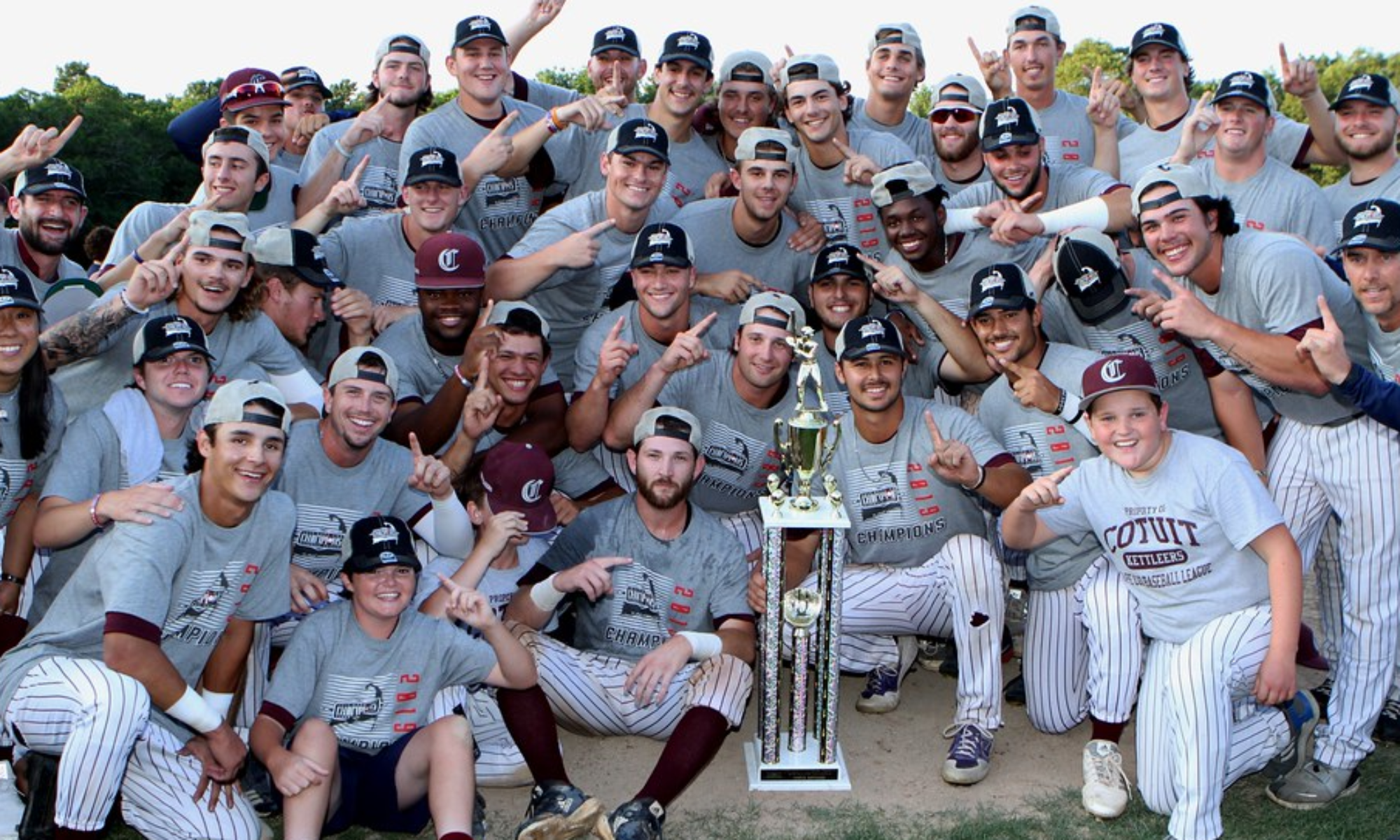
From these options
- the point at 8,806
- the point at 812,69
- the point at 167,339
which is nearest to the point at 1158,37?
the point at 812,69

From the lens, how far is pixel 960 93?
8773 mm

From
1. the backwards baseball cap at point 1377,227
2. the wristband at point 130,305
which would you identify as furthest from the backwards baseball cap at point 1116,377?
the wristband at point 130,305

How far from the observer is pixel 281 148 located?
9578mm

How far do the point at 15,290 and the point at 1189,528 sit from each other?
5.31 metres

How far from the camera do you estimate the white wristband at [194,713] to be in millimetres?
5551

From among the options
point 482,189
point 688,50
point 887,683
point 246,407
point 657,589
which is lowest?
point 887,683

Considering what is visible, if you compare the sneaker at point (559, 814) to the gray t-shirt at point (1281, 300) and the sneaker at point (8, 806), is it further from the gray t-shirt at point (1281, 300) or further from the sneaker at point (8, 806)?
the gray t-shirt at point (1281, 300)

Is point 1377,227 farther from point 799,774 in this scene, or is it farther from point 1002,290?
point 799,774

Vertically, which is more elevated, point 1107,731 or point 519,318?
point 519,318

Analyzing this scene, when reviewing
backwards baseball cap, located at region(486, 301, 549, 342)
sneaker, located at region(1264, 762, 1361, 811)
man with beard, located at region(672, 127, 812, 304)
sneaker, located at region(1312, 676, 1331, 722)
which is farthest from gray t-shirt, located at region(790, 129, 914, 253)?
sneaker, located at region(1264, 762, 1361, 811)

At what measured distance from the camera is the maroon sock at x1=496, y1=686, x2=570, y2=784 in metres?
6.14

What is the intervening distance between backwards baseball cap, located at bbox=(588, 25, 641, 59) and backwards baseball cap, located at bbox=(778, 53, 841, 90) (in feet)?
4.50

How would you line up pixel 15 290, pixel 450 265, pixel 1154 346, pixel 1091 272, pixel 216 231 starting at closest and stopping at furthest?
pixel 15 290
pixel 216 231
pixel 1091 272
pixel 1154 346
pixel 450 265

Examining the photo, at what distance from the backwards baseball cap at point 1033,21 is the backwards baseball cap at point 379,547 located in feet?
18.8
